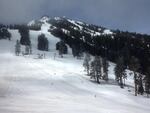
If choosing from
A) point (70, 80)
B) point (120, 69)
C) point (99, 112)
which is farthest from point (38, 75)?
point (99, 112)

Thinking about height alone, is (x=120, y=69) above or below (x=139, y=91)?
above

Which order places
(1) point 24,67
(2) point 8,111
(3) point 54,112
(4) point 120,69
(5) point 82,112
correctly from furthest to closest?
(1) point 24,67
(4) point 120,69
(5) point 82,112
(3) point 54,112
(2) point 8,111

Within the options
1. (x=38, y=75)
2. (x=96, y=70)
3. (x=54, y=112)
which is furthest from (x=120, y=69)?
(x=54, y=112)

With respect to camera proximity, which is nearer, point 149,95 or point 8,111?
point 8,111

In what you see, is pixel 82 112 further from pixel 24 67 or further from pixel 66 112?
pixel 24 67

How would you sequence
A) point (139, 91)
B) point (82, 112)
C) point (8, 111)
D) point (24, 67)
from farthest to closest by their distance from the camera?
point (24, 67) → point (139, 91) → point (82, 112) → point (8, 111)

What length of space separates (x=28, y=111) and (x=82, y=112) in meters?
7.90

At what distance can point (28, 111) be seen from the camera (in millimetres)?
33156

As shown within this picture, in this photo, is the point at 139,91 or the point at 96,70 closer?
the point at 139,91

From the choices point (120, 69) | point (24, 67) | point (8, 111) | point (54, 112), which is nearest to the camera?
point (8, 111)

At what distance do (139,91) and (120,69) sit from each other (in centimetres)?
1450

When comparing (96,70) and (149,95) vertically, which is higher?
(96,70)

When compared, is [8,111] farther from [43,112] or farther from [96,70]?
[96,70]

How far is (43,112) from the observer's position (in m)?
33.4
